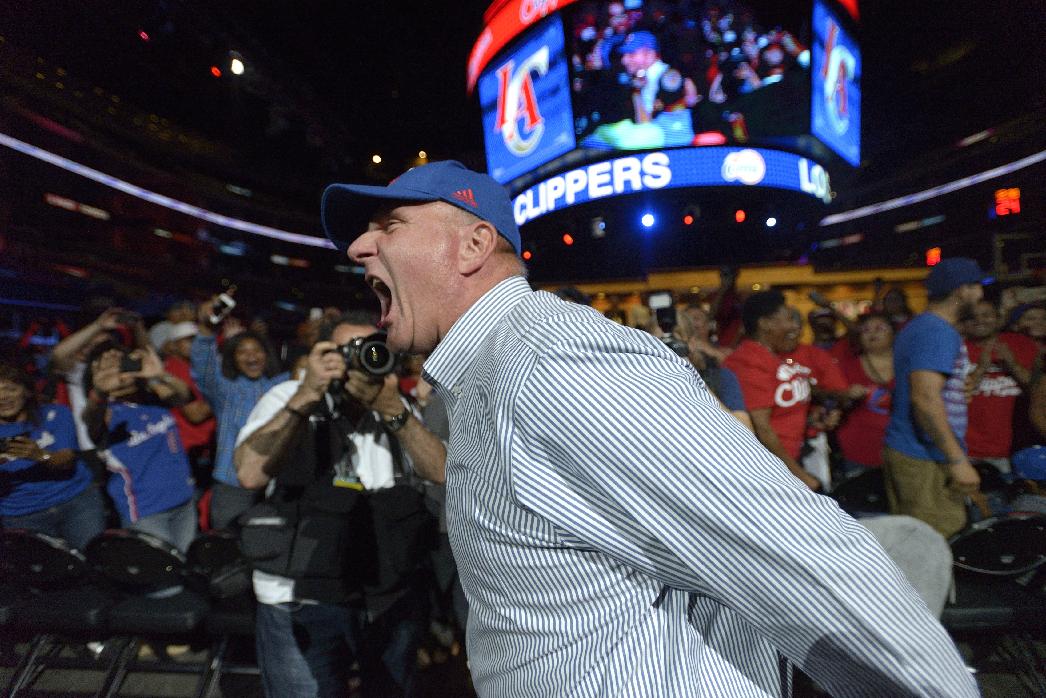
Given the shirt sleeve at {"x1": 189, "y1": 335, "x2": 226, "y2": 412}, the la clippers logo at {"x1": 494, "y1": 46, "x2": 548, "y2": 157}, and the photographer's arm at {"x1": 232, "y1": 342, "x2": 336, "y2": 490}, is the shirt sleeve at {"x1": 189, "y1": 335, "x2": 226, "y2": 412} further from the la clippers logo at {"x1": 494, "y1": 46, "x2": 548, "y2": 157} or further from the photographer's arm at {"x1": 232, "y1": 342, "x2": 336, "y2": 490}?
the la clippers logo at {"x1": 494, "y1": 46, "x2": 548, "y2": 157}

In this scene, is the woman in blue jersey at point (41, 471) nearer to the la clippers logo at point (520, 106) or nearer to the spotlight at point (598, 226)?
the la clippers logo at point (520, 106)

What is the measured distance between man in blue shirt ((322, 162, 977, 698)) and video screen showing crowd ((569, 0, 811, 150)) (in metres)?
9.01

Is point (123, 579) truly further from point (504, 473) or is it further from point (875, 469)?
point (875, 469)

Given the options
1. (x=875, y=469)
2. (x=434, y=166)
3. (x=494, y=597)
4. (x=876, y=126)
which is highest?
(x=876, y=126)

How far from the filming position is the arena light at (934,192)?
1715 centimetres

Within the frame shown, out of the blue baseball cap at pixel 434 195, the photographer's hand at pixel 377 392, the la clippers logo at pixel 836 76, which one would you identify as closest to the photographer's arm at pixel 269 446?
the photographer's hand at pixel 377 392

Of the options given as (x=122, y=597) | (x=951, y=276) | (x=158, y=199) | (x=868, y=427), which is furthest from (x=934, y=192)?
(x=158, y=199)

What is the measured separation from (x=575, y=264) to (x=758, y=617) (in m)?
19.6

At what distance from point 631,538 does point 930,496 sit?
3657 millimetres

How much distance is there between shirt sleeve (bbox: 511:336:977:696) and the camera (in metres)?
0.62

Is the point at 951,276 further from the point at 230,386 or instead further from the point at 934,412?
the point at 230,386

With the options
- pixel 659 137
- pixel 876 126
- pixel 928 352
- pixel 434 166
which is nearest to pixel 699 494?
pixel 434 166

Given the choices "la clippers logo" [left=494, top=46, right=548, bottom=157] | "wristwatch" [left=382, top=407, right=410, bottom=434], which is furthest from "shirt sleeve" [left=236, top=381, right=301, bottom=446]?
"la clippers logo" [left=494, top=46, right=548, bottom=157]

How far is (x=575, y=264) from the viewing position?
19.9m
